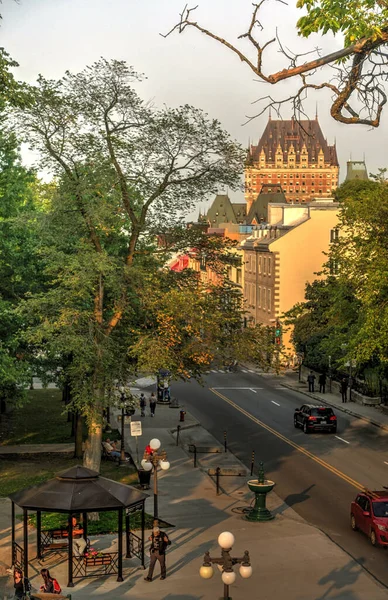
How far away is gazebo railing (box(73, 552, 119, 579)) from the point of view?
72.3 feet

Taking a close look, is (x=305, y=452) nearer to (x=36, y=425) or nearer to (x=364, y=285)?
(x=364, y=285)

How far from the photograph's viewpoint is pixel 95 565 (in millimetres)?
22359

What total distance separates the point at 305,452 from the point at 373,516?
15285 millimetres

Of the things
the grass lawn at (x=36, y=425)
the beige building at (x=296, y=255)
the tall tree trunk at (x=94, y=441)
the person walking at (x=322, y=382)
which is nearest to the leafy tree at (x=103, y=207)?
the tall tree trunk at (x=94, y=441)

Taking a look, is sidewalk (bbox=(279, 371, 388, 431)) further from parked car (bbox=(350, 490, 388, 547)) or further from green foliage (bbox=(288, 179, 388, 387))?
parked car (bbox=(350, 490, 388, 547))

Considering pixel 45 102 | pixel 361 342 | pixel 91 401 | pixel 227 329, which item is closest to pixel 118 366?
pixel 91 401

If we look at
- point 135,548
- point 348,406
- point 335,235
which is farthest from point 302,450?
point 335,235

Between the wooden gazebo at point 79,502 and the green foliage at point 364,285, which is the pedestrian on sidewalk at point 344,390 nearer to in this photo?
the green foliage at point 364,285

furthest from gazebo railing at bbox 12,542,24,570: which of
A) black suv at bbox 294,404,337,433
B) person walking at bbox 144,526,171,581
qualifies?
black suv at bbox 294,404,337,433

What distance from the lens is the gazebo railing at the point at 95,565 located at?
22031mm

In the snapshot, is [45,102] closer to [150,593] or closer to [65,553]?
[65,553]

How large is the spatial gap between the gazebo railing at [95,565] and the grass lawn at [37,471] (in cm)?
979

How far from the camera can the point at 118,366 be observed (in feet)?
93.9

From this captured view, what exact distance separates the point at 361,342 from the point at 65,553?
2514 cm
